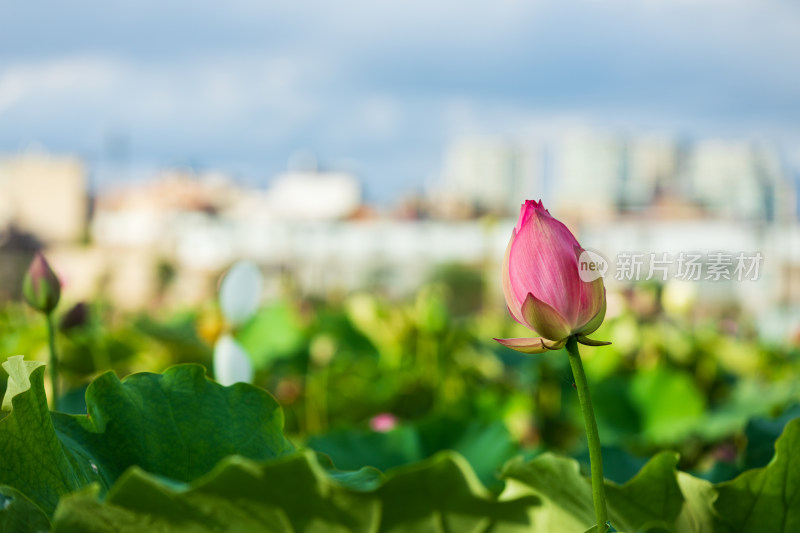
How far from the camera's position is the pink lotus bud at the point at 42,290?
1.84 ft

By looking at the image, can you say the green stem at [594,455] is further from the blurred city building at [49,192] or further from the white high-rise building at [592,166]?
the white high-rise building at [592,166]

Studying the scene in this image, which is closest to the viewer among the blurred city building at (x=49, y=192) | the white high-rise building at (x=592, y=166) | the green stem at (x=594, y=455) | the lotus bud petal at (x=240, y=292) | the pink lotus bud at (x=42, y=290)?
the green stem at (x=594, y=455)

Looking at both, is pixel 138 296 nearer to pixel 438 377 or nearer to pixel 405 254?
pixel 438 377

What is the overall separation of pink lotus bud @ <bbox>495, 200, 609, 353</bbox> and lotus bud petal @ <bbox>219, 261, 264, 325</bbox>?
47cm

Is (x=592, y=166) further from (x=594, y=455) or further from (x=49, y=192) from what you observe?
(x=594, y=455)

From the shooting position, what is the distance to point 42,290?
22.1 inches

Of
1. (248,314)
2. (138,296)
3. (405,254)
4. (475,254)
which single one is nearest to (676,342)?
(248,314)

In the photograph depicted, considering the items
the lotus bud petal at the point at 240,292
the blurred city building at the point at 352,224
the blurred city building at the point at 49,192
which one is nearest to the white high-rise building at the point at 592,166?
the blurred city building at the point at 352,224

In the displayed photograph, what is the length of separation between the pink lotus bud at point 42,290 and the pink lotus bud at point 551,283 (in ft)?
1.31

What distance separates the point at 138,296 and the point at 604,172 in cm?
1959

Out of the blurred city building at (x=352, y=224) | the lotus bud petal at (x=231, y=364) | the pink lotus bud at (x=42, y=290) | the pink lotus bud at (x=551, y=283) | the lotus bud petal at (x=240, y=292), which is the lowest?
the blurred city building at (x=352, y=224)

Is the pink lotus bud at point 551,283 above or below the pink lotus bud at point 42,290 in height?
above

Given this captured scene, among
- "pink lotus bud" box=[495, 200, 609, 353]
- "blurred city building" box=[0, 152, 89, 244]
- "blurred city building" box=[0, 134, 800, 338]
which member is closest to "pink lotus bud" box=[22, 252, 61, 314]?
"pink lotus bud" box=[495, 200, 609, 353]

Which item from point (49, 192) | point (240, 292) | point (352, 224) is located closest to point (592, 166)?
point (352, 224)
